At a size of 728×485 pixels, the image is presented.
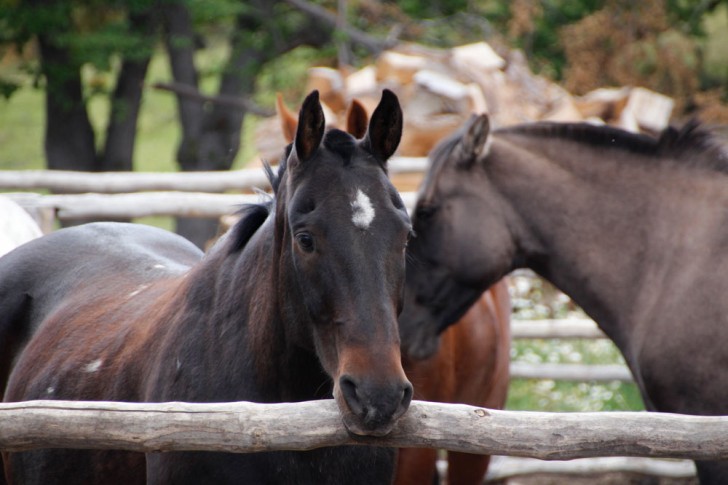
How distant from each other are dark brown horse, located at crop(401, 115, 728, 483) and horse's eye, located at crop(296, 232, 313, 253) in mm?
1640

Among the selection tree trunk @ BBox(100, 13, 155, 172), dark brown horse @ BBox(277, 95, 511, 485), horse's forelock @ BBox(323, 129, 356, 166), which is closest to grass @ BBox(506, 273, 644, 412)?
dark brown horse @ BBox(277, 95, 511, 485)

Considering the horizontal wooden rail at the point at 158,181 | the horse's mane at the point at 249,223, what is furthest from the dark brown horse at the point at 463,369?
the horizontal wooden rail at the point at 158,181

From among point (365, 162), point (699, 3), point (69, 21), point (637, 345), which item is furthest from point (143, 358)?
point (699, 3)

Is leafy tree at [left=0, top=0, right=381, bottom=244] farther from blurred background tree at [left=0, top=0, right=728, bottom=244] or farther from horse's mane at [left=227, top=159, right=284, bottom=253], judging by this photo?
horse's mane at [left=227, top=159, right=284, bottom=253]

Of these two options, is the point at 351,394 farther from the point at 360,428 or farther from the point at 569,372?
Result: the point at 569,372

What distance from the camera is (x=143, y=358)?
8.93ft

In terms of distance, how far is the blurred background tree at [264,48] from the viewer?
10.9 m

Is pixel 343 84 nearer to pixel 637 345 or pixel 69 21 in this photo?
pixel 69 21

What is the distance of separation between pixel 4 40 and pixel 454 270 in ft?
28.7

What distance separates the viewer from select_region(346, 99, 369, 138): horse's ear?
2.83 meters

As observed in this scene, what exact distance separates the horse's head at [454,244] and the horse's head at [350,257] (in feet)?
4.70

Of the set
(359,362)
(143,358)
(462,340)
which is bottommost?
(462,340)

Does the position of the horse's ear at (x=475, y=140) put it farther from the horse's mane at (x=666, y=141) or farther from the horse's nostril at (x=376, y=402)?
the horse's nostril at (x=376, y=402)

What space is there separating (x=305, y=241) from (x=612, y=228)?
1.89 m
